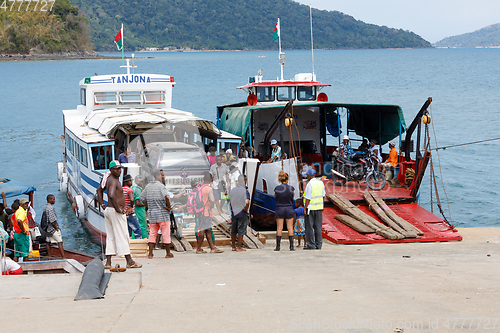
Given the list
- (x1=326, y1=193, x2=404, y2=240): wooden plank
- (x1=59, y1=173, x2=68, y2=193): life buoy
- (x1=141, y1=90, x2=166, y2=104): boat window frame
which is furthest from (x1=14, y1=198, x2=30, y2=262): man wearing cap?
(x1=59, y1=173, x2=68, y2=193): life buoy

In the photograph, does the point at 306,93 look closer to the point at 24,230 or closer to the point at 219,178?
the point at 219,178

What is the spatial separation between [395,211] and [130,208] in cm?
731

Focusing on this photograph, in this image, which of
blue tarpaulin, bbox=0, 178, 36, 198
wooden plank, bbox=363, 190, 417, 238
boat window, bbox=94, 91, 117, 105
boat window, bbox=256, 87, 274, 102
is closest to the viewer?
wooden plank, bbox=363, 190, 417, 238

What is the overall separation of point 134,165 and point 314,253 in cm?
565

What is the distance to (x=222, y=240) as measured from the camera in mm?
12562

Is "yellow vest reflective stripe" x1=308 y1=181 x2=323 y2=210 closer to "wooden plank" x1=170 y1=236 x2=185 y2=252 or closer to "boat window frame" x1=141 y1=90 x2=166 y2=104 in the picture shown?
"wooden plank" x1=170 y1=236 x2=185 y2=252

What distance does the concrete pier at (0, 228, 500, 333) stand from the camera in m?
5.88

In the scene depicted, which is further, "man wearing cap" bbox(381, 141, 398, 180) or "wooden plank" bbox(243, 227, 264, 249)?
"man wearing cap" bbox(381, 141, 398, 180)

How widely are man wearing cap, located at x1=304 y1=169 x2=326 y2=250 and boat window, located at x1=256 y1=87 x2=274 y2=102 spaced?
31.1 feet

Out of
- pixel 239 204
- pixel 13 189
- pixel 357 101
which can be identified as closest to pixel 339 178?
pixel 239 204

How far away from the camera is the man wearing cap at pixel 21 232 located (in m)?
11.8

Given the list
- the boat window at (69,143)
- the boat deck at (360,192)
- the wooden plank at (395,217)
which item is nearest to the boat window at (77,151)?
the boat window at (69,143)

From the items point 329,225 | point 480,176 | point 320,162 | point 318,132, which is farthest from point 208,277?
point 480,176

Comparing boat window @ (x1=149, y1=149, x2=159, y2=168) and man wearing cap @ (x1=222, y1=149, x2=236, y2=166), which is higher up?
boat window @ (x1=149, y1=149, x2=159, y2=168)
